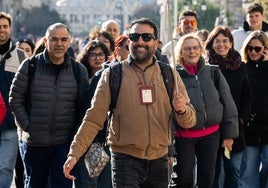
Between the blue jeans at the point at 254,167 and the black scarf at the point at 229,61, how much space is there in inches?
39.7

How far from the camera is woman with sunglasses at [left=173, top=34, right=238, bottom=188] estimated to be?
9297 mm

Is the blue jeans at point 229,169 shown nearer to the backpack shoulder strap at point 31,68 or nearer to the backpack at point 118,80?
the backpack shoulder strap at point 31,68

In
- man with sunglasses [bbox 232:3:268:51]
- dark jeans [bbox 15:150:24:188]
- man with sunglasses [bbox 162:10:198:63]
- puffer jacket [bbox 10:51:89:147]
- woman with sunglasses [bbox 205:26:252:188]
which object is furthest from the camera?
man with sunglasses [bbox 162:10:198:63]

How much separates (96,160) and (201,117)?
143 cm

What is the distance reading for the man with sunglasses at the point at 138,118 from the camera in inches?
289

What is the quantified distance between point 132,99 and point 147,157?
487mm

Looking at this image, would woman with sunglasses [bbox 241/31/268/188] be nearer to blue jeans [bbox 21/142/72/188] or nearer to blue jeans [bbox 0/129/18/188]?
blue jeans [bbox 21/142/72/188]

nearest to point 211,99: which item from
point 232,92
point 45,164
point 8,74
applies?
point 232,92

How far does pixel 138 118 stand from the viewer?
288 inches

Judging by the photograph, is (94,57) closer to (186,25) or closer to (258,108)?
(258,108)

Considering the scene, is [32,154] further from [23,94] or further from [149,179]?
[149,179]

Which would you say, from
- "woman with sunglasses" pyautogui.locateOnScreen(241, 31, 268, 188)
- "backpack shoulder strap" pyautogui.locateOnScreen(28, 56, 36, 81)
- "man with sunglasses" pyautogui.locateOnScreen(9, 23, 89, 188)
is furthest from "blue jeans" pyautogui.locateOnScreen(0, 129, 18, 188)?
"woman with sunglasses" pyautogui.locateOnScreen(241, 31, 268, 188)

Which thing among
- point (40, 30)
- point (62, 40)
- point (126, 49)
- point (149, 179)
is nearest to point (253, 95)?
point (126, 49)

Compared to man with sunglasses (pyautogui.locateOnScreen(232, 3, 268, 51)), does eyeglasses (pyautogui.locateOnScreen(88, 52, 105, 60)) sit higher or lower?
lower
